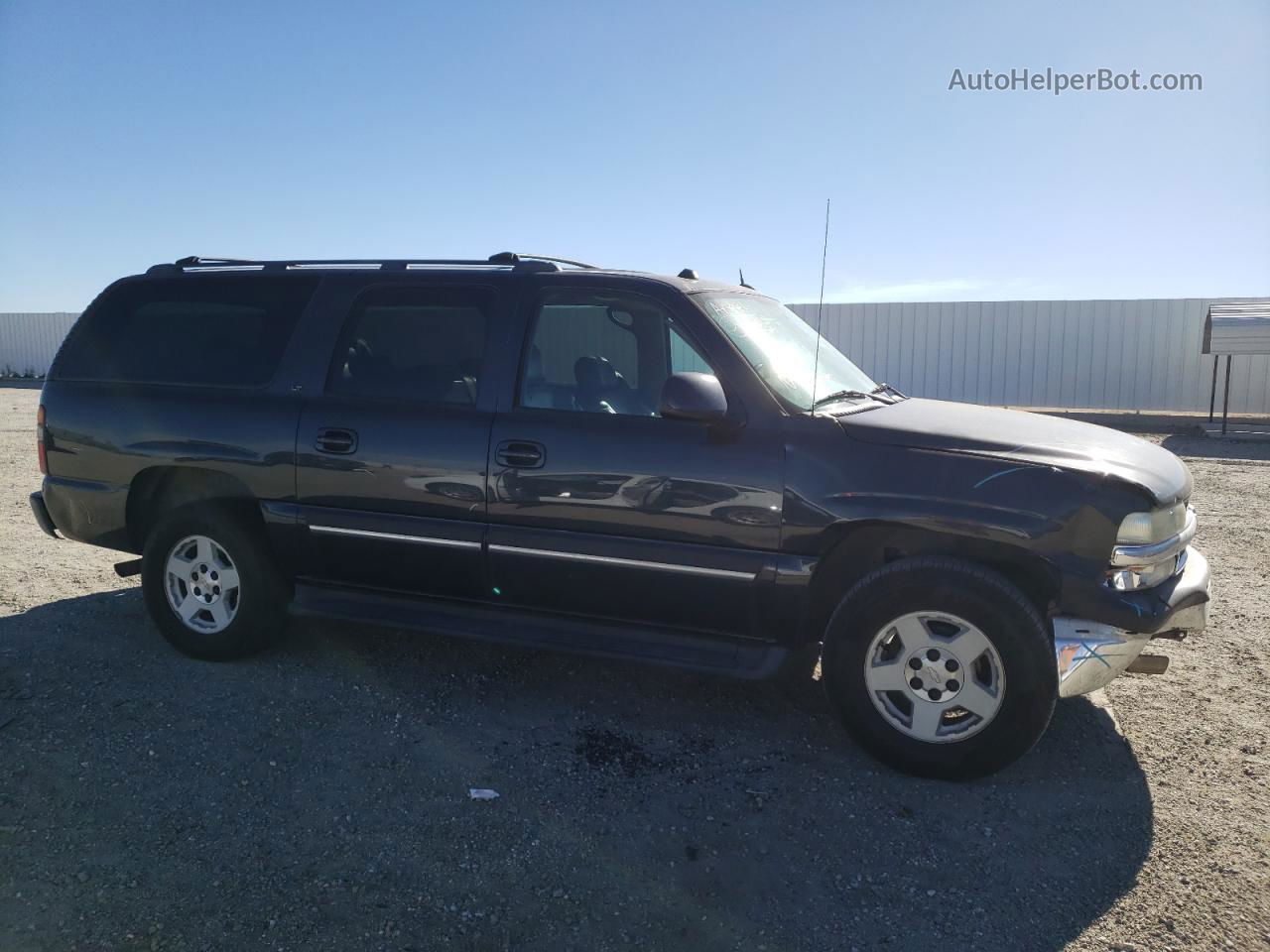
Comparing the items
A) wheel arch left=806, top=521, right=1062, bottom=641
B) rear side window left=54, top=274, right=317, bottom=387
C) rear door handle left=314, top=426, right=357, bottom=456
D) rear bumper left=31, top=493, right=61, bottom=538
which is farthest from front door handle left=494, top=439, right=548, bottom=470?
rear bumper left=31, top=493, right=61, bottom=538

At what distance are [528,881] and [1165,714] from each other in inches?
123

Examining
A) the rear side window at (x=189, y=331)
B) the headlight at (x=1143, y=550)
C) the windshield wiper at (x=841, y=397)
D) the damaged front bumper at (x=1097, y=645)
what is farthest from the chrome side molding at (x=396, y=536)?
the headlight at (x=1143, y=550)

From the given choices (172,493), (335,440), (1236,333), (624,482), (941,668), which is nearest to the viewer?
(941,668)

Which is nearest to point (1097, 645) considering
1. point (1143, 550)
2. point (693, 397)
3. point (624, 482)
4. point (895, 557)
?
point (1143, 550)

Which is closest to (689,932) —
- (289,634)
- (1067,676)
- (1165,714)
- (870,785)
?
(870,785)

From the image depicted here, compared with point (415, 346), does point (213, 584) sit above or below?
below

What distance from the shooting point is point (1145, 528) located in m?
3.57

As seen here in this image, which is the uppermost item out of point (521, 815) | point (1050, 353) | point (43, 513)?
point (1050, 353)

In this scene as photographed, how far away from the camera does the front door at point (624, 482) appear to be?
12.9ft

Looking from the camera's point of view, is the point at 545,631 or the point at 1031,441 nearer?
the point at 1031,441

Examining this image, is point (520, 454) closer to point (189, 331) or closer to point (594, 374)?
point (594, 374)

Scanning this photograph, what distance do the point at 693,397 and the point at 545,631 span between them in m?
1.28

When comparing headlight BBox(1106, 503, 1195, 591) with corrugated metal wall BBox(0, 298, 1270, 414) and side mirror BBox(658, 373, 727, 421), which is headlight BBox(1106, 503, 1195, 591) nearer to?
side mirror BBox(658, 373, 727, 421)

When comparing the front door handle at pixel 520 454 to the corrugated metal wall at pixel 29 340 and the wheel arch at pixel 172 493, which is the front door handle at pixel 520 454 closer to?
the wheel arch at pixel 172 493
